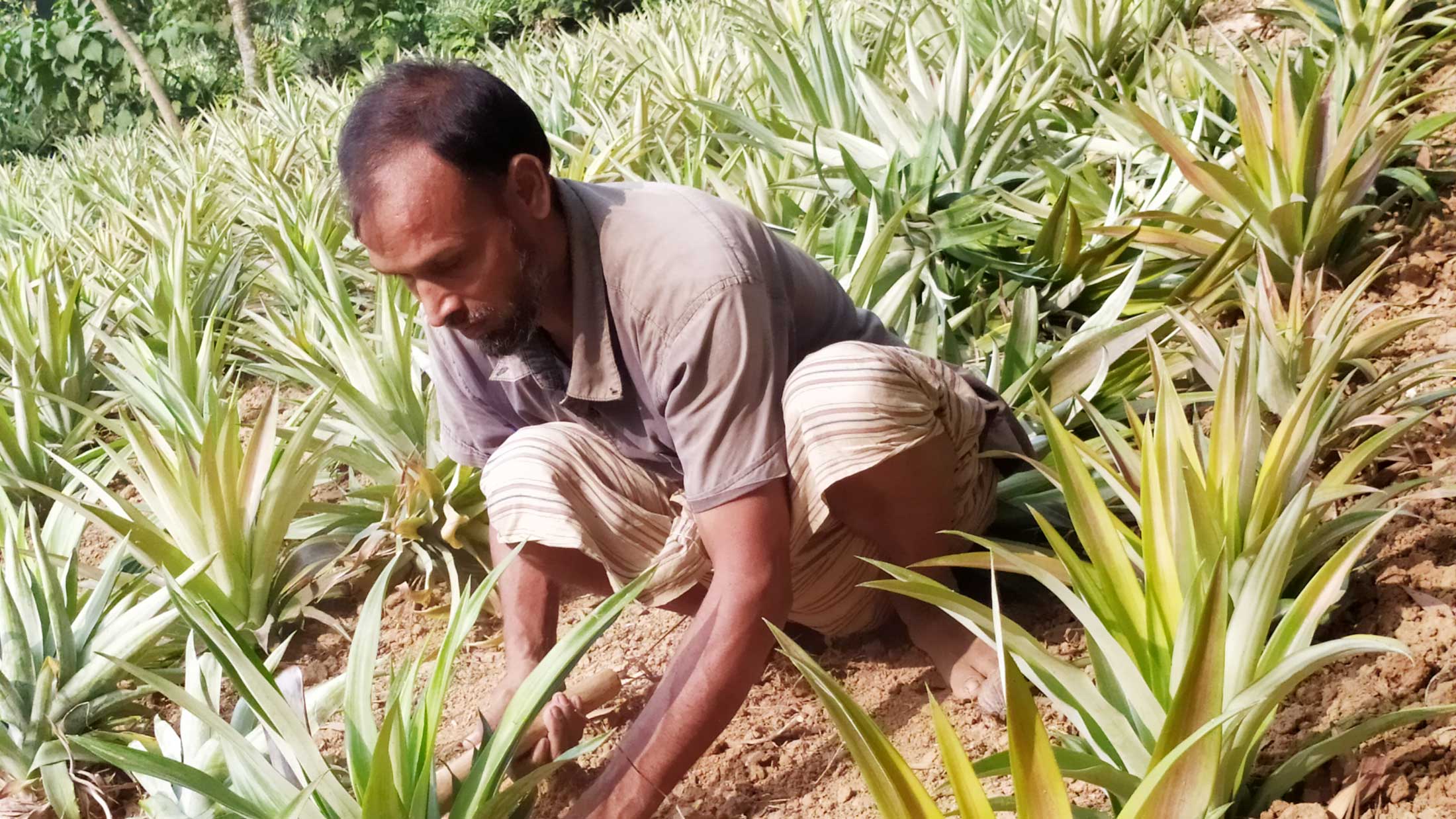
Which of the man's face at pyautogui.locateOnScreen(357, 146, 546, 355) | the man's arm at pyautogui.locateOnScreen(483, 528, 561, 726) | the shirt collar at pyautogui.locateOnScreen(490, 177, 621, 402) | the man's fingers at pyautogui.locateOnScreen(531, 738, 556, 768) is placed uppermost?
the man's face at pyautogui.locateOnScreen(357, 146, 546, 355)

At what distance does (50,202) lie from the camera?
16.1 ft

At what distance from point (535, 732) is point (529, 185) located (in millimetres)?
689

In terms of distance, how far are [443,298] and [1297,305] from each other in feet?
4.55

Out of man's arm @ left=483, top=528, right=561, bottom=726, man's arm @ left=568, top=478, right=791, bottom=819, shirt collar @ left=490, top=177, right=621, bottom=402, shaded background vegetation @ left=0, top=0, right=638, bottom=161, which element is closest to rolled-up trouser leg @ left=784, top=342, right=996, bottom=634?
man's arm @ left=568, top=478, right=791, bottom=819

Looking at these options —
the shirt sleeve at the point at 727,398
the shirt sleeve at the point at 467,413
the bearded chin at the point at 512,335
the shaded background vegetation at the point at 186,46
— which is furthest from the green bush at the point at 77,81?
the shirt sleeve at the point at 727,398

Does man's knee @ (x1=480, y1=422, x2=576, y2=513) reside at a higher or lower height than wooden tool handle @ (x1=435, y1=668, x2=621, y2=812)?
higher

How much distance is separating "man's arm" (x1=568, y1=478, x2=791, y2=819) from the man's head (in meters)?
0.38

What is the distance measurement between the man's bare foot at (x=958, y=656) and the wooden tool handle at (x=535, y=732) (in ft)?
1.48

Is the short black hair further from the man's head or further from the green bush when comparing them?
the green bush

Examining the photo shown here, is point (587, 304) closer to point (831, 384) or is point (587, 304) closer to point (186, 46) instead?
point (831, 384)

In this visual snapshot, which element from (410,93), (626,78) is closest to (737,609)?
(410,93)

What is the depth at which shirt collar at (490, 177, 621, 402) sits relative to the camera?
1.51m

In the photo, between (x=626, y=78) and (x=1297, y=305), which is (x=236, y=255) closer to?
(x=626, y=78)

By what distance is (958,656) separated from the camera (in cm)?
170
